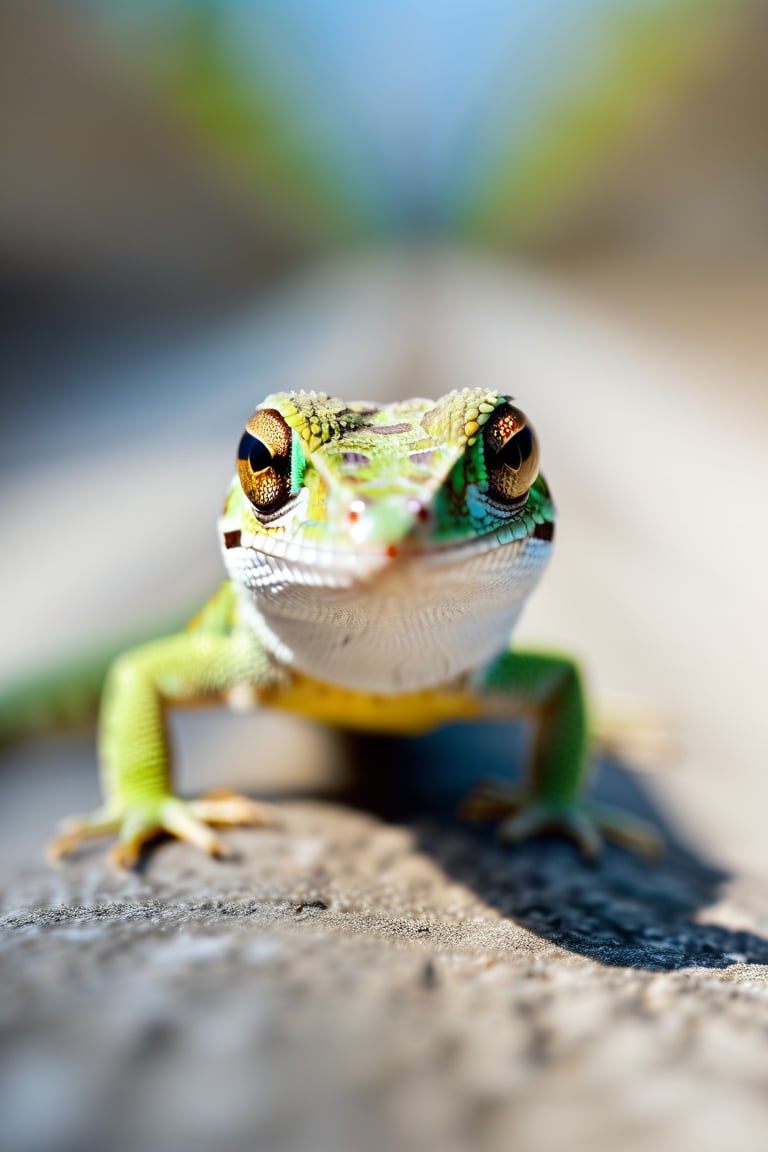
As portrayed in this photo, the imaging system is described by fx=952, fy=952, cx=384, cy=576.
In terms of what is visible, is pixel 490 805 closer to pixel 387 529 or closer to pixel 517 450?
pixel 517 450

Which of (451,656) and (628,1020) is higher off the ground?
(451,656)

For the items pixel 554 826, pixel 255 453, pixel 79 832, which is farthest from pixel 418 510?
pixel 79 832

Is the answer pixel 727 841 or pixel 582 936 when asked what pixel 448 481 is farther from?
pixel 727 841

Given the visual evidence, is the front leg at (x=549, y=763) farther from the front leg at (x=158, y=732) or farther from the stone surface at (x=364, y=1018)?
the front leg at (x=158, y=732)

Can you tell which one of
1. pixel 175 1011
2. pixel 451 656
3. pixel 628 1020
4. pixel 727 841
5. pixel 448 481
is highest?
pixel 448 481

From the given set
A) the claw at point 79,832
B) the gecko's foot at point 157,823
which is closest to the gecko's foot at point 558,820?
the gecko's foot at point 157,823

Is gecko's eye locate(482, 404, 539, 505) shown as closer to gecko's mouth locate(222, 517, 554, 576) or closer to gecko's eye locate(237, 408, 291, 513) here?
gecko's mouth locate(222, 517, 554, 576)

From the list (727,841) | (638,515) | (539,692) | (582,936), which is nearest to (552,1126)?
(582,936)
